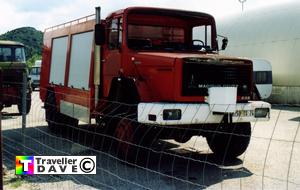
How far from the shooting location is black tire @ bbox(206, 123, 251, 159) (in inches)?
320

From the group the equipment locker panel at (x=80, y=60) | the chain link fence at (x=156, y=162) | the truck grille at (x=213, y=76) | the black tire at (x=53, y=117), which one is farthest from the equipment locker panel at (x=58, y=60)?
the truck grille at (x=213, y=76)

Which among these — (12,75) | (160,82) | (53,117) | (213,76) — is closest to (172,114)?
(160,82)

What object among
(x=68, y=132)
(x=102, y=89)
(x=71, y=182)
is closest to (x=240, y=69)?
(x=102, y=89)

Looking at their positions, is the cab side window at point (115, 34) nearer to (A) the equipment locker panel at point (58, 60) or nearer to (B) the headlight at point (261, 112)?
(B) the headlight at point (261, 112)

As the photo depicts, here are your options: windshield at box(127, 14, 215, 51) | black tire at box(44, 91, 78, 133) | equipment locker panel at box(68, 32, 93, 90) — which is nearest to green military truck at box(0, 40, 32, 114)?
black tire at box(44, 91, 78, 133)

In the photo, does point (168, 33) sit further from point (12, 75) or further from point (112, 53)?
Answer: point (12, 75)

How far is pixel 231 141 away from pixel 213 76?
1412 millimetres

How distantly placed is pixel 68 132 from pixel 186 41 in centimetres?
435

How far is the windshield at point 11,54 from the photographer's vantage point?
16.9 meters

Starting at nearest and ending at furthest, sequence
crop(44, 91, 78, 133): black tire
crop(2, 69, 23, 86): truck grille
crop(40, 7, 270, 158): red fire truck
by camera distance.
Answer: crop(40, 7, 270, 158): red fire truck, crop(44, 91, 78, 133): black tire, crop(2, 69, 23, 86): truck grille

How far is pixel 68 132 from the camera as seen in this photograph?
39.1 ft

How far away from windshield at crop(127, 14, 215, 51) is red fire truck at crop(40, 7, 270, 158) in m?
0.02

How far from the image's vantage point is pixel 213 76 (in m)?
7.66

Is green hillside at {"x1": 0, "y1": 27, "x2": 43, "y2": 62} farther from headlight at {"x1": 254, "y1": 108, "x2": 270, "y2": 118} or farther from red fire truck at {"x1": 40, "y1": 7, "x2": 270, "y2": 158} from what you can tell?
headlight at {"x1": 254, "y1": 108, "x2": 270, "y2": 118}
